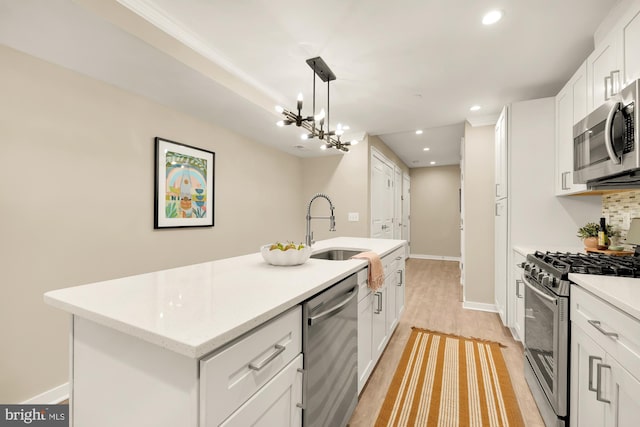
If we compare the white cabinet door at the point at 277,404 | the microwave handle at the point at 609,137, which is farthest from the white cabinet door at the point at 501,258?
the white cabinet door at the point at 277,404

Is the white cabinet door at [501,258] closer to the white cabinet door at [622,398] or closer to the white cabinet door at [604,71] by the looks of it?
the white cabinet door at [604,71]

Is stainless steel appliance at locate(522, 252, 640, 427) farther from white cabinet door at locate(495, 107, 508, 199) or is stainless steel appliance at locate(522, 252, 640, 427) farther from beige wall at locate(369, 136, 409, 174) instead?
beige wall at locate(369, 136, 409, 174)

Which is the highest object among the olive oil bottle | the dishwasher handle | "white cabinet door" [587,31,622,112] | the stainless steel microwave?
"white cabinet door" [587,31,622,112]

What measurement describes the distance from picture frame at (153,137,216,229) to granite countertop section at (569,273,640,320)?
2933mm

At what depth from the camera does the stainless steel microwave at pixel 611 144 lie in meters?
1.36

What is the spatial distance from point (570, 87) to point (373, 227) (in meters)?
2.83

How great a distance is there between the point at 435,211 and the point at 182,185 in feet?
21.2

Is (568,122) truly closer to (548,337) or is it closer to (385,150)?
(548,337)

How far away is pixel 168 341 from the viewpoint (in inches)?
27.5

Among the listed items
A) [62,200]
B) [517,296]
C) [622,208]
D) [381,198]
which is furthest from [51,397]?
[381,198]

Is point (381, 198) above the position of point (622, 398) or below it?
above

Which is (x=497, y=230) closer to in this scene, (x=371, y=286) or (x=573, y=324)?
(x=573, y=324)

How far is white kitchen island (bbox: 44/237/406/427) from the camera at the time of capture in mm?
716

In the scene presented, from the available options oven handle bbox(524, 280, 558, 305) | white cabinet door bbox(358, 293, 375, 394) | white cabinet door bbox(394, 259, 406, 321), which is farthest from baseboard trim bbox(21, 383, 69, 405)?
oven handle bbox(524, 280, 558, 305)
